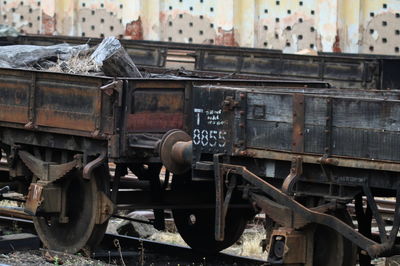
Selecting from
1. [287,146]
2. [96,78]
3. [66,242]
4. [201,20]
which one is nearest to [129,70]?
[96,78]

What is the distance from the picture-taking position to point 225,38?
33156 millimetres

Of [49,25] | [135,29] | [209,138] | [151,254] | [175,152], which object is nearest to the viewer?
[209,138]

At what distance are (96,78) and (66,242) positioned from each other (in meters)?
2.03

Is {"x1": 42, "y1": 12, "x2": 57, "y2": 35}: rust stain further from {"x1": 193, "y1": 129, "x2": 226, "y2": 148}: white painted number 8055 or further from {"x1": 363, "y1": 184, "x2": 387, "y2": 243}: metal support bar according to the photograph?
{"x1": 363, "y1": 184, "x2": 387, "y2": 243}: metal support bar

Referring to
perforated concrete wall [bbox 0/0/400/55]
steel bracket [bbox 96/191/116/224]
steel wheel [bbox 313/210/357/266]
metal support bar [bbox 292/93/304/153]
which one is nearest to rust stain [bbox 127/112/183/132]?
steel bracket [bbox 96/191/116/224]

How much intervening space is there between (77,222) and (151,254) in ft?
3.71

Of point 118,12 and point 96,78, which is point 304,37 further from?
point 96,78

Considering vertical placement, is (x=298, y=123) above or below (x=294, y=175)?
above

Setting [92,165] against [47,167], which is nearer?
[92,165]

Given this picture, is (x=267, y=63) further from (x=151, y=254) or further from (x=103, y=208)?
→ (x=103, y=208)

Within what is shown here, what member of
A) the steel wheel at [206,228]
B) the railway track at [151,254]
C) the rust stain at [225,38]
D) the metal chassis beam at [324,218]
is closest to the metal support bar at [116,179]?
the railway track at [151,254]

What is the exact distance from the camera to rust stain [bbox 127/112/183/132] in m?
10.7

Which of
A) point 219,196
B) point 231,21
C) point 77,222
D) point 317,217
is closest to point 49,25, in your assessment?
point 231,21

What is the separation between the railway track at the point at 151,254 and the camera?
11.5 meters
